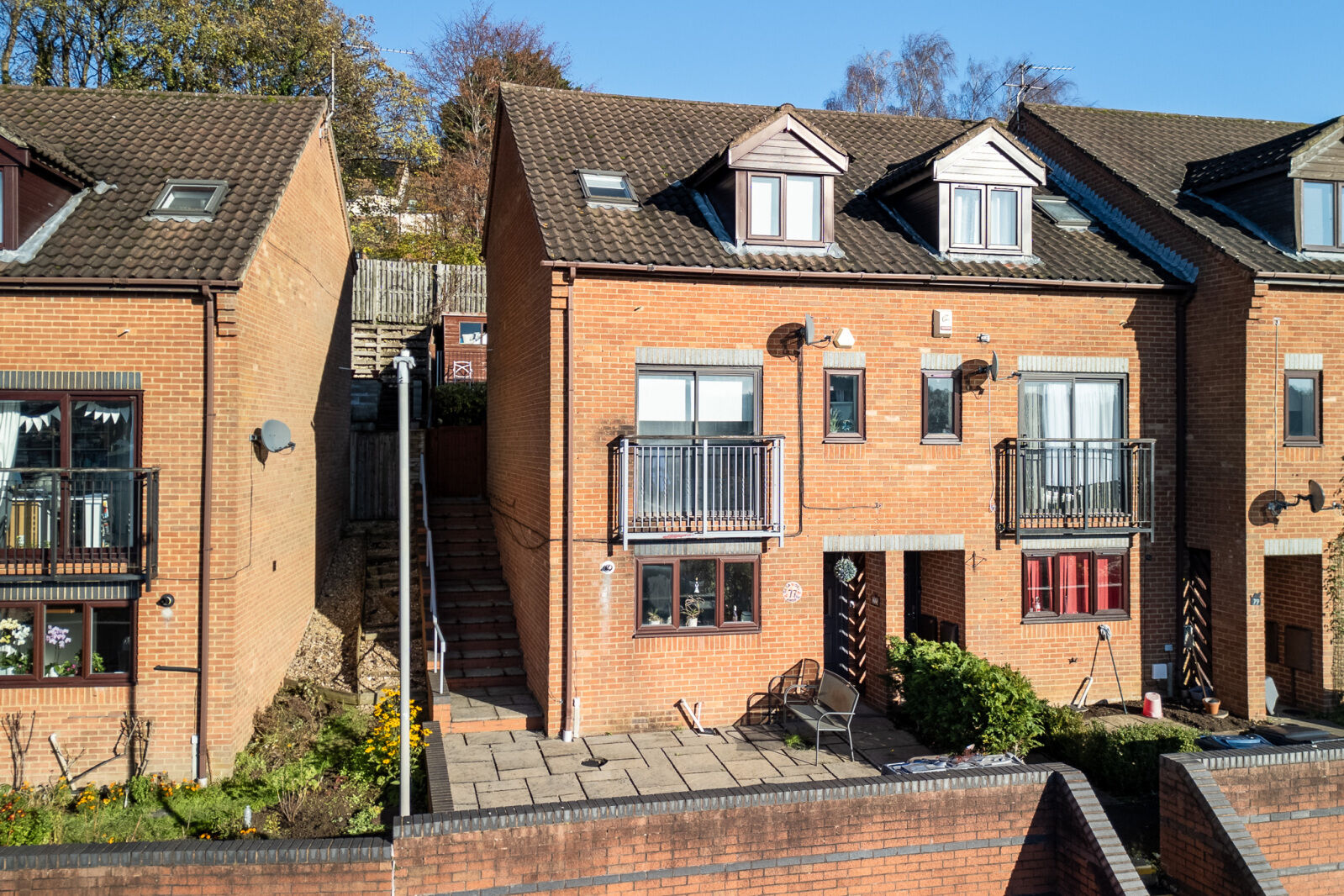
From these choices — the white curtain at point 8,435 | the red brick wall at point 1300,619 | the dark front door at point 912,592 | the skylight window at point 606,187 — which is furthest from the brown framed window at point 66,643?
the red brick wall at point 1300,619

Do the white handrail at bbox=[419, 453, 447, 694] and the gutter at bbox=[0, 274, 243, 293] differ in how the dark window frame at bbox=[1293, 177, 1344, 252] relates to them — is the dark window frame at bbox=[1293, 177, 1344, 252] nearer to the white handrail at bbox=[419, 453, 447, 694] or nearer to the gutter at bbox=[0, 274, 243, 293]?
the white handrail at bbox=[419, 453, 447, 694]

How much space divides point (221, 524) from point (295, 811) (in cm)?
367

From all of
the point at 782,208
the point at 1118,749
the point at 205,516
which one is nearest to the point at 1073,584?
the point at 1118,749

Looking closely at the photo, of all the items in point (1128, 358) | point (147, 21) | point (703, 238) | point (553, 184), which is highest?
point (147, 21)

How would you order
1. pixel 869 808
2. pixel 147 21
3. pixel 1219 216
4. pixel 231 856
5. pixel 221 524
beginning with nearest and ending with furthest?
pixel 231 856 → pixel 869 808 → pixel 221 524 → pixel 1219 216 → pixel 147 21

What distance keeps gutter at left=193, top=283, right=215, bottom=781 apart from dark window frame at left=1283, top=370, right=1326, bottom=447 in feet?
49.5

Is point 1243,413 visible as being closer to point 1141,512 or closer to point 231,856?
point 1141,512

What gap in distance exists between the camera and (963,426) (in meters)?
14.0

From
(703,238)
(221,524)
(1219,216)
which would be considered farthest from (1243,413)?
(221,524)

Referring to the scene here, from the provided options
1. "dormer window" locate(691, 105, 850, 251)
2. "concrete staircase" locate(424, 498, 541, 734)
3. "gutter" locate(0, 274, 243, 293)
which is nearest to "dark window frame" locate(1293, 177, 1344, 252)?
"dormer window" locate(691, 105, 850, 251)

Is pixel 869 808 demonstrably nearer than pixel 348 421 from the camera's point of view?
Yes

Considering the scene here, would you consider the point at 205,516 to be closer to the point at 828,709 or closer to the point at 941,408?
the point at 828,709

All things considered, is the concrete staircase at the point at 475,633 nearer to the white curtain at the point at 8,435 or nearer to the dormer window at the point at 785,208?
the white curtain at the point at 8,435

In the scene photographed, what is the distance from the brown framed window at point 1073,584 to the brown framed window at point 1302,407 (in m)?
3.06
